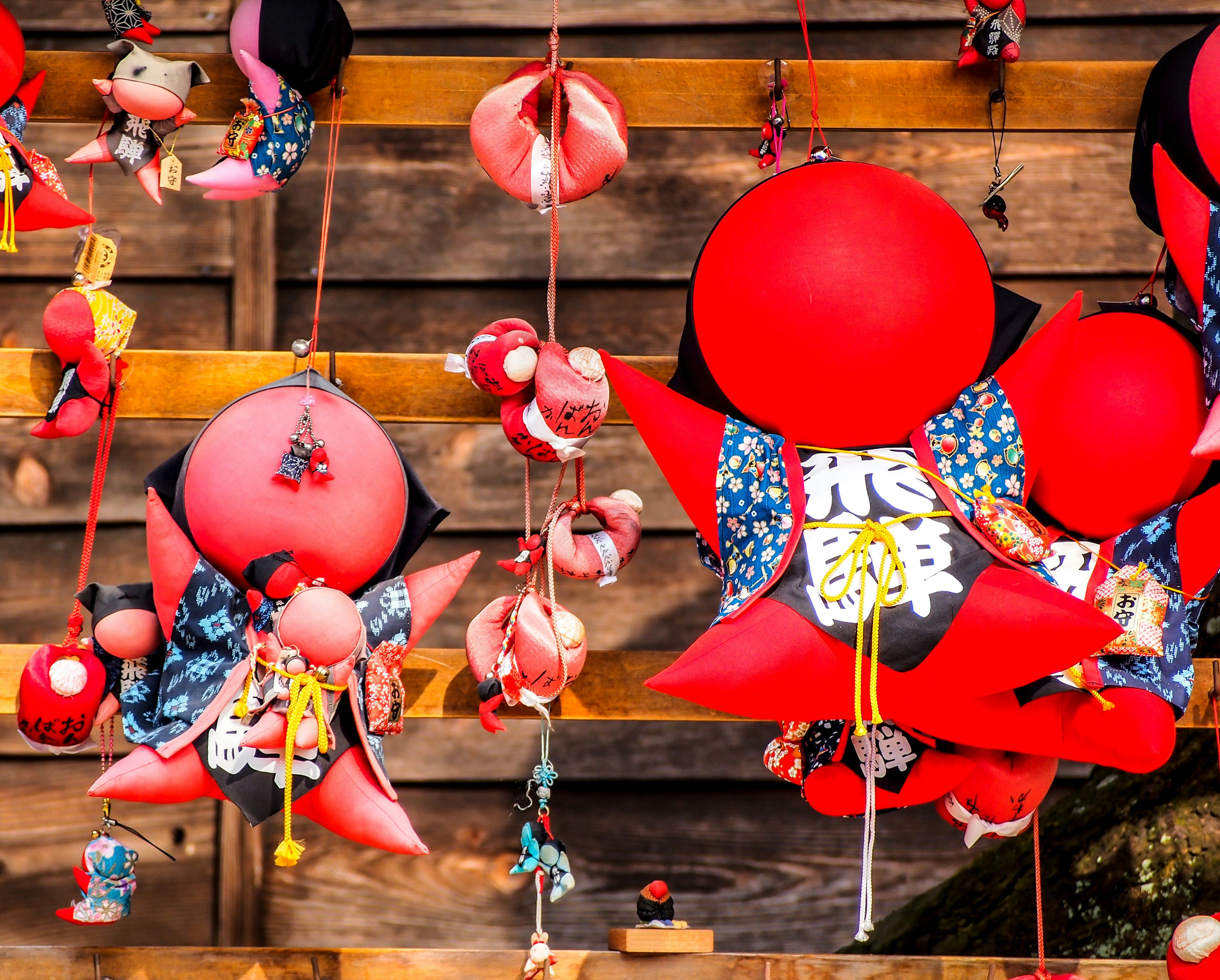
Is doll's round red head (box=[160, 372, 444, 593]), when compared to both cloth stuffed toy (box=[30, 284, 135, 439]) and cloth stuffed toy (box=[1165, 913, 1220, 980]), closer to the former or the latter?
cloth stuffed toy (box=[30, 284, 135, 439])

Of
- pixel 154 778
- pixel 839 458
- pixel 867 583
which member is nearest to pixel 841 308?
pixel 839 458

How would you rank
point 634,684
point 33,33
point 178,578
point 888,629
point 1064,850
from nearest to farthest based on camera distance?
point 888,629, point 178,578, point 634,684, point 1064,850, point 33,33

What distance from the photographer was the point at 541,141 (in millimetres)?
1247

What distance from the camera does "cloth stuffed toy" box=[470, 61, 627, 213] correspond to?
4.05 ft

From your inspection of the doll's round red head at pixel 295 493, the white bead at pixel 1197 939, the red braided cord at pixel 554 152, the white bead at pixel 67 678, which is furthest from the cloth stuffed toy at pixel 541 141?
the white bead at pixel 1197 939

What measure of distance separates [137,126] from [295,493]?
48 cm

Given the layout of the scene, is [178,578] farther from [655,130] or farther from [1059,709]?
[655,130]

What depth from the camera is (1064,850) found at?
1.63m

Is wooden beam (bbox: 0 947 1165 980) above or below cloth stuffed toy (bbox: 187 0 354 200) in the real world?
below

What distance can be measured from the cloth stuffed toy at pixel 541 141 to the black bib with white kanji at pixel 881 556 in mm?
378

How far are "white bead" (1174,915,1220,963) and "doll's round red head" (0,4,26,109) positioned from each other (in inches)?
56.6

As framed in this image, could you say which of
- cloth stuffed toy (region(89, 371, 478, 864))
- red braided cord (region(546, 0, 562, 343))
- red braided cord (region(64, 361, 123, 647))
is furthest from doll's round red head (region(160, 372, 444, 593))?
red braided cord (region(546, 0, 562, 343))

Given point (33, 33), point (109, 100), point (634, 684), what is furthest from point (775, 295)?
point (33, 33)

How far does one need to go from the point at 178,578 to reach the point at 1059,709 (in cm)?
82
